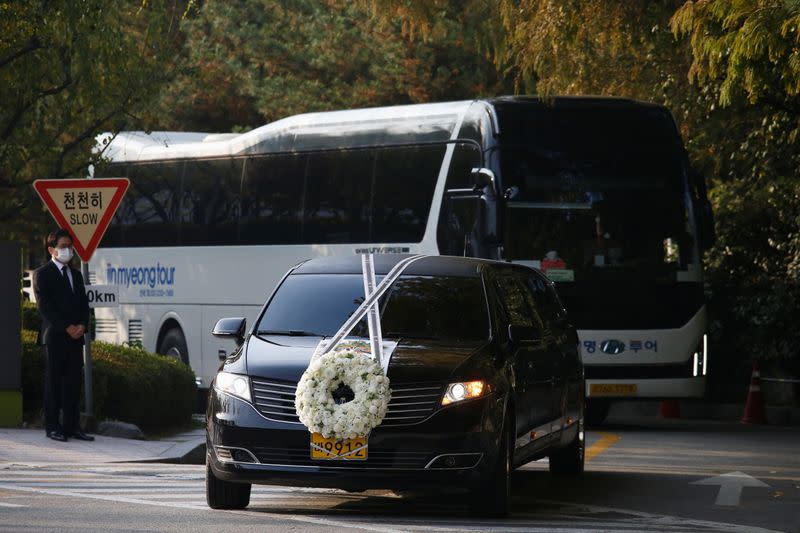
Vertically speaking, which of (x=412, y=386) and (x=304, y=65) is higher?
(x=304, y=65)

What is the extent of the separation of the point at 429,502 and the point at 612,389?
340 inches

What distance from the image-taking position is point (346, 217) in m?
23.8

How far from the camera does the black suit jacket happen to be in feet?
55.1

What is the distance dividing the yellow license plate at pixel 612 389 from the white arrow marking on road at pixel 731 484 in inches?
209

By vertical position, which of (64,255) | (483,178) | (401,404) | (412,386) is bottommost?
(401,404)

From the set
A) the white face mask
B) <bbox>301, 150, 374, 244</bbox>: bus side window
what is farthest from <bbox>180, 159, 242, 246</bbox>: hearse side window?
the white face mask

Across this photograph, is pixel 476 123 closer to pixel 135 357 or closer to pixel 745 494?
pixel 135 357

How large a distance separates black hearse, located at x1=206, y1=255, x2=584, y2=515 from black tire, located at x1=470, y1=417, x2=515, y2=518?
1 centimetres

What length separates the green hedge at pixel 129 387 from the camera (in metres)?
18.4

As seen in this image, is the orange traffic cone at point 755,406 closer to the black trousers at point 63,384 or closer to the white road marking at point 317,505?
the black trousers at point 63,384

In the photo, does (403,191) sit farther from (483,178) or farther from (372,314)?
(372,314)

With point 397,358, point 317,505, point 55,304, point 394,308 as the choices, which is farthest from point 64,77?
point 397,358

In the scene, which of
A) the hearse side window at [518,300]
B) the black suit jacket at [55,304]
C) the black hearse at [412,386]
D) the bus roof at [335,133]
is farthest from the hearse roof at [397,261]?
the bus roof at [335,133]

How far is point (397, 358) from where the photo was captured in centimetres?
1188
